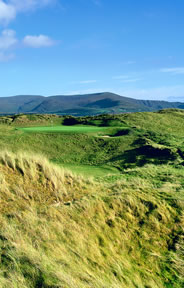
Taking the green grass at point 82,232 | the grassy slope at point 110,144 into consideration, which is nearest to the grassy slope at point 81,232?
the green grass at point 82,232

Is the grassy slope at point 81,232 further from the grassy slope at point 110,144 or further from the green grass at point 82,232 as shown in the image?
the grassy slope at point 110,144

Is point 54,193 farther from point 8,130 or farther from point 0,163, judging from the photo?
point 8,130

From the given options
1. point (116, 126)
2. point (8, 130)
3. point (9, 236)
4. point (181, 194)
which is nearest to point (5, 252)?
point (9, 236)

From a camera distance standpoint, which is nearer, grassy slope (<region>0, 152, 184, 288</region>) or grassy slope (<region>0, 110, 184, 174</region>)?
grassy slope (<region>0, 152, 184, 288</region>)

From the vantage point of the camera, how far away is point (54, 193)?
6.85 meters

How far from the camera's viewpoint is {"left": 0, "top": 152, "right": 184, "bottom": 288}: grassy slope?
401 cm

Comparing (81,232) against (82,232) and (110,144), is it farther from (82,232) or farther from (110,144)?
(110,144)

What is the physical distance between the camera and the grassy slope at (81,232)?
4012 mm

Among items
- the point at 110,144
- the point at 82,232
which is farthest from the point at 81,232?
the point at 110,144

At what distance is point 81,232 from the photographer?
512 centimetres

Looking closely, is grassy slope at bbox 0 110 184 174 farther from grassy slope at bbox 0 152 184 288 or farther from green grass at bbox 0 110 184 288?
grassy slope at bbox 0 152 184 288

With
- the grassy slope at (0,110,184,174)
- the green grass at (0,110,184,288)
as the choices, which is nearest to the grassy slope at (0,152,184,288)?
the green grass at (0,110,184,288)

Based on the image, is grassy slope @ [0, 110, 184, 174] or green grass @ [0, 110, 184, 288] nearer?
green grass @ [0, 110, 184, 288]

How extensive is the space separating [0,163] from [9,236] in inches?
116
